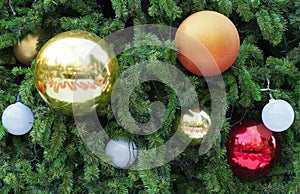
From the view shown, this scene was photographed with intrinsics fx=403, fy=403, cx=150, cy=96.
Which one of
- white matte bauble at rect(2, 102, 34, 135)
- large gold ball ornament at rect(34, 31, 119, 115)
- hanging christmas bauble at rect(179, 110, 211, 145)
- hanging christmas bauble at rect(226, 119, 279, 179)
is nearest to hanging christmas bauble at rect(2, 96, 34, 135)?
white matte bauble at rect(2, 102, 34, 135)

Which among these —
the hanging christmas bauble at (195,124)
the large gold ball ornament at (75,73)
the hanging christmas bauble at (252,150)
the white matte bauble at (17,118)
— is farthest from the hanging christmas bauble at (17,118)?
the hanging christmas bauble at (252,150)

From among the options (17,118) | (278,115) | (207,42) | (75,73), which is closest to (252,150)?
(278,115)

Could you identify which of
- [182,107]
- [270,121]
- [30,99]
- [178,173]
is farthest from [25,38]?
[270,121]

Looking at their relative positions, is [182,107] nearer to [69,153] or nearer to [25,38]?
[69,153]

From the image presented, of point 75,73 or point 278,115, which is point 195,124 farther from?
point 75,73

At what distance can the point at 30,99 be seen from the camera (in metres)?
1.08

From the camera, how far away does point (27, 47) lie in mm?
1149

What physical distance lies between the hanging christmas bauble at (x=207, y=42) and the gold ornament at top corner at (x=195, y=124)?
0.12 m

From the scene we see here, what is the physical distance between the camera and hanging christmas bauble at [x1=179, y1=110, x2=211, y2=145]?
3.53 feet

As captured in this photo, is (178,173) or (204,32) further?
(178,173)

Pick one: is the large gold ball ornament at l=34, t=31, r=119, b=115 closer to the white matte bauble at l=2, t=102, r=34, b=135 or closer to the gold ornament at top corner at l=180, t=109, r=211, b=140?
the white matte bauble at l=2, t=102, r=34, b=135

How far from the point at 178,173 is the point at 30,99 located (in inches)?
19.1

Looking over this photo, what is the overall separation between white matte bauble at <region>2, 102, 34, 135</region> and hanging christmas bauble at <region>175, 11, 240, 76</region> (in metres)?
0.44

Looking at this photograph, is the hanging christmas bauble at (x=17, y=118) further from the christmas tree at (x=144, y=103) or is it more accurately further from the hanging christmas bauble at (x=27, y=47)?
the hanging christmas bauble at (x=27, y=47)
